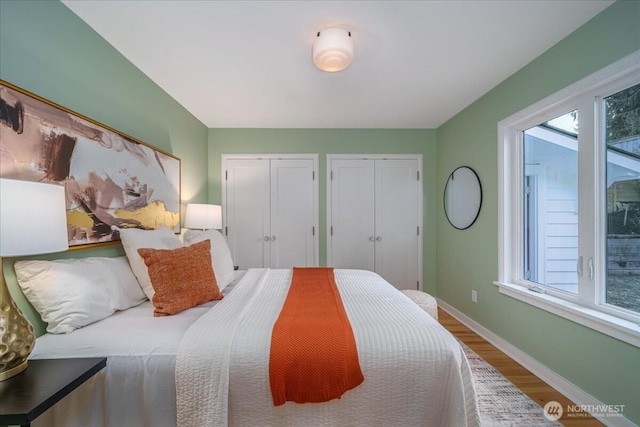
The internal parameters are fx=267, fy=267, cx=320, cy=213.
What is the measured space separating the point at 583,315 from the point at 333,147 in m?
2.97

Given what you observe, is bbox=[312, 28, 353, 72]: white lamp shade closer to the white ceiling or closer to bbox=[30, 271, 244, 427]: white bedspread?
the white ceiling

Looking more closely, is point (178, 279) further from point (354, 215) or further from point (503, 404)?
point (354, 215)

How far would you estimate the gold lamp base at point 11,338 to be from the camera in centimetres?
93

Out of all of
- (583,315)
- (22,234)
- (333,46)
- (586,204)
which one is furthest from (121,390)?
(586,204)

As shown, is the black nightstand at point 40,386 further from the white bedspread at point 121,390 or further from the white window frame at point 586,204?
the white window frame at point 586,204

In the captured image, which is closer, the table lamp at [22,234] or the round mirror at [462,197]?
the table lamp at [22,234]

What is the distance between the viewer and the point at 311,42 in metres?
1.87

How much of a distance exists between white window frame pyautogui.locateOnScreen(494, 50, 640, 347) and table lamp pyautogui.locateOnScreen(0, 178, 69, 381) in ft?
8.93

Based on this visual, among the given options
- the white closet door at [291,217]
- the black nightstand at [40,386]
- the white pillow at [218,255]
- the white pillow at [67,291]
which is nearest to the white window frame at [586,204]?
the white closet door at [291,217]

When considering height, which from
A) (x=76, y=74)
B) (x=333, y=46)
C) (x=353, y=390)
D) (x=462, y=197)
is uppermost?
(x=333, y=46)

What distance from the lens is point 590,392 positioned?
1669 millimetres

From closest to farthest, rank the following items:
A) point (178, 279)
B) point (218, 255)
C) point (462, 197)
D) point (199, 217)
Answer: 1. point (178, 279)
2. point (218, 255)
3. point (199, 217)
4. point (462, 197)

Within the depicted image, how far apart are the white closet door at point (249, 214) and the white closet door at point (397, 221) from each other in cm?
157

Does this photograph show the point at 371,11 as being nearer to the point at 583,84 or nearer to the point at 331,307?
the point at 583,84
